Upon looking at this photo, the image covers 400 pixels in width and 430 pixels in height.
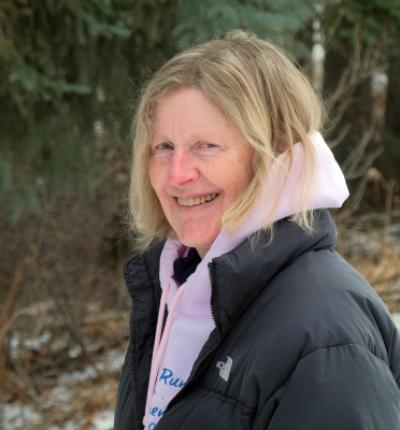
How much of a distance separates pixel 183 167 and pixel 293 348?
58 centimetres

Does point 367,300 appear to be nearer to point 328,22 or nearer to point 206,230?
point 206,230

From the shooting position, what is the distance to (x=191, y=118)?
5.65 feet

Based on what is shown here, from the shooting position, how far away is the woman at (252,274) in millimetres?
1399

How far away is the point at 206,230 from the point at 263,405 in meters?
0.55

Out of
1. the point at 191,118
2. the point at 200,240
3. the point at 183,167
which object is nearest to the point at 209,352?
the point at 200,240

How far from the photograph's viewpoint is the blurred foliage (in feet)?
14.6

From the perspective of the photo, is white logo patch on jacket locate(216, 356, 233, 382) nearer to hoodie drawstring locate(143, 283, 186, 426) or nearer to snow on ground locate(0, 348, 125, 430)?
hoodie drawstring locate(143, 283, 186, 426)

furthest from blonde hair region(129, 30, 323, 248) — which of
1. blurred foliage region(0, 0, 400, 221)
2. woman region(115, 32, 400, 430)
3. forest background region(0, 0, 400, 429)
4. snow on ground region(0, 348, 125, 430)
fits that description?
snow on ground region(0, 348, 125, 430)

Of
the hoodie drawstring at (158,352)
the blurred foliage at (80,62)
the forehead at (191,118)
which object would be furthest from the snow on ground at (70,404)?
the forehead at (191,118)

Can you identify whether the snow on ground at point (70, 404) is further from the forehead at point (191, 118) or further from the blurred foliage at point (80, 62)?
the forehead at point (191, 118)

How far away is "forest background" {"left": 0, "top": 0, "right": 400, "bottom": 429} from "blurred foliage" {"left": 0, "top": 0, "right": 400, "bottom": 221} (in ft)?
0.03

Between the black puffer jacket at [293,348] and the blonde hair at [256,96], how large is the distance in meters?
0.10

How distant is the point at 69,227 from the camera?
6863 millimetres

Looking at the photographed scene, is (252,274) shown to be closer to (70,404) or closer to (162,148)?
(162,148)
